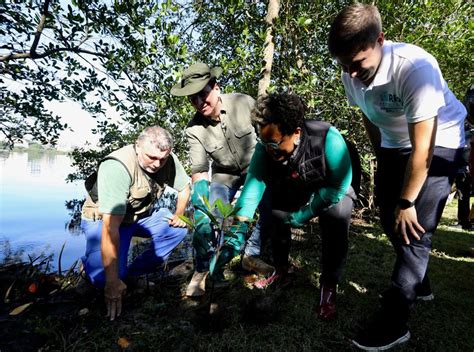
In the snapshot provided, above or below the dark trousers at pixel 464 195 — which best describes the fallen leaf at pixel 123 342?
below

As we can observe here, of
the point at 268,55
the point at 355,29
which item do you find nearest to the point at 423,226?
the point at 355,29

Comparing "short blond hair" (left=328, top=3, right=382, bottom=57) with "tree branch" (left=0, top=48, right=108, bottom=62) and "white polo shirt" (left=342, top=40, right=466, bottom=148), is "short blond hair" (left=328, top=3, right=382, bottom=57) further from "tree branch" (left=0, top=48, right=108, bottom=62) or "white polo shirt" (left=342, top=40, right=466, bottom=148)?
"tree branch" (left=0, top=48, right=108, bottom=62)

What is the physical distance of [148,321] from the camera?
2305 millimetres

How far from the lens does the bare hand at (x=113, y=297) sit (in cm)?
229

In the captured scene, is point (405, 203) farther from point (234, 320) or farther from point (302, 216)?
point (234, 320)

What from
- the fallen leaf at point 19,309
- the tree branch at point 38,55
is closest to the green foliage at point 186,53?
the tree branch at point 38,55

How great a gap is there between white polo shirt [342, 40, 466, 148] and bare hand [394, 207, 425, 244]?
0.46 metres

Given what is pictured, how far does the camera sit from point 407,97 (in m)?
1.53

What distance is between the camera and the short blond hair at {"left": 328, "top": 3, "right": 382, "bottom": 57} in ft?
4.92

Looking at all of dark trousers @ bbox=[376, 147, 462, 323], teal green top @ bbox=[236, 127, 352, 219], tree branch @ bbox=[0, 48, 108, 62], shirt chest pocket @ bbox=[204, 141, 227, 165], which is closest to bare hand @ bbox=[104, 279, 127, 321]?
teal green top @ bbox=[236, 127, 352, 219]

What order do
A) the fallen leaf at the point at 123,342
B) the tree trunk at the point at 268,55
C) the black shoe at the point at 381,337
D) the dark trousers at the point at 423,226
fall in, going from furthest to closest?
the tree trunk at the point at 268,55 < the fallen leaf at the point at 123,342 < the black shoe at the point at 381,337 < the dark trousers at the point at 423,226

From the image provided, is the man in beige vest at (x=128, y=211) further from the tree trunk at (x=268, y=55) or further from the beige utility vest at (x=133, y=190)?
the tree trunk at (x=268, y=55)

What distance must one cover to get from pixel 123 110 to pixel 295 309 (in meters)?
3.44

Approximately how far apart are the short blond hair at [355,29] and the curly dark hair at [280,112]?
0.43 m
